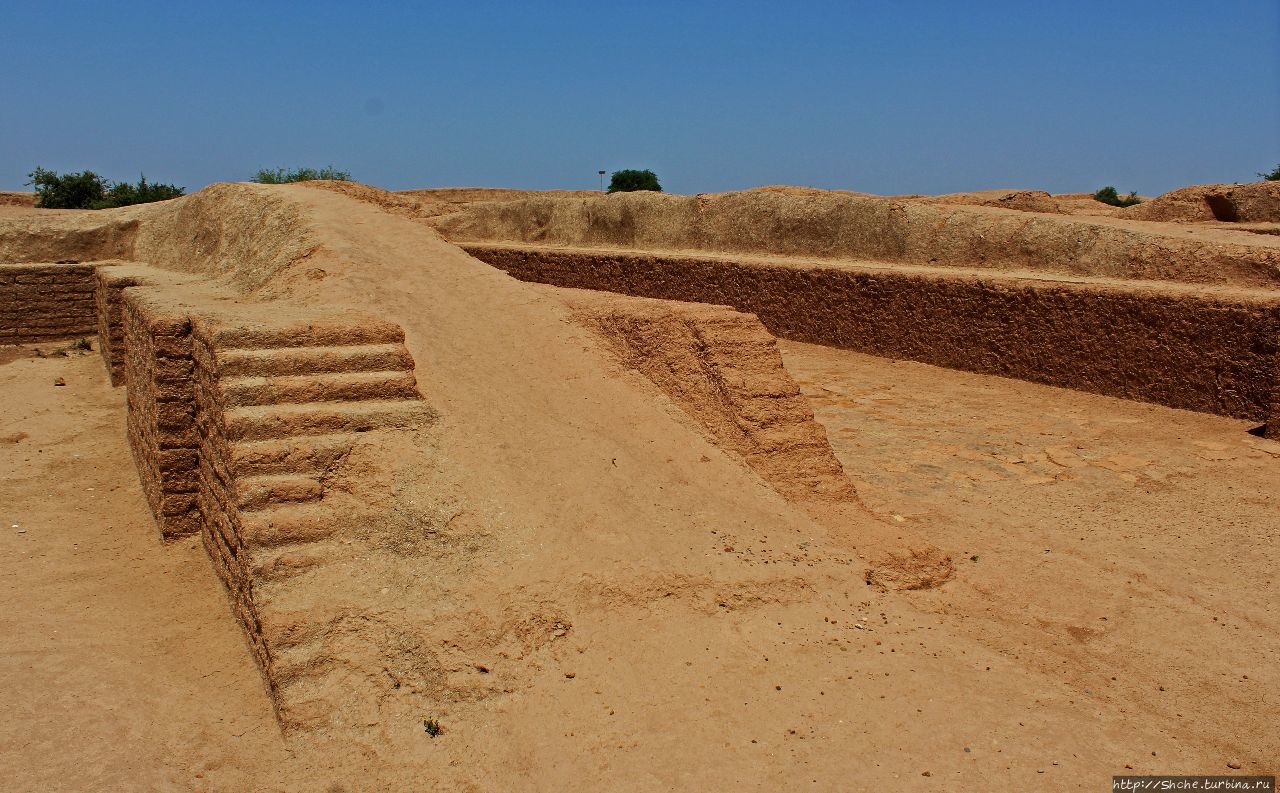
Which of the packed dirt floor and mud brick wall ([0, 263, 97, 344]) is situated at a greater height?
mud brick wall ([0, 263, 97, 344])

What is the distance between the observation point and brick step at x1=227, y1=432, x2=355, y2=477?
4.05m

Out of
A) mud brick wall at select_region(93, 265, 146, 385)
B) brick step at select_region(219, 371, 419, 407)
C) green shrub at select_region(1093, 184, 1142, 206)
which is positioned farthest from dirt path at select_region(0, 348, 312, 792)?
green shrub at select_region(1093, 184, 1142, 206)

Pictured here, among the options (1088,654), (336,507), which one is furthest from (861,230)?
(336,507)

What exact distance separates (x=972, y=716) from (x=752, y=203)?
8984mm

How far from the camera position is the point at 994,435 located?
23.2 feet

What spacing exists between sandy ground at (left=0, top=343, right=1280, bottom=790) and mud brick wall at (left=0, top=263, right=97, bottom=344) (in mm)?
5386

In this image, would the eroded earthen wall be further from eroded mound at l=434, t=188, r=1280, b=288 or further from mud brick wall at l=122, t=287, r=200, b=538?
eroded mound at l=434, t=188, r=1280, b=288

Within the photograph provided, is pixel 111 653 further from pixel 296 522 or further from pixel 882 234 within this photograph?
pixel 882 234

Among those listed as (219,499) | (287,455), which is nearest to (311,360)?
(287,455)

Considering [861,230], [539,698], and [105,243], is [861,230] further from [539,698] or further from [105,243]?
[105,243]

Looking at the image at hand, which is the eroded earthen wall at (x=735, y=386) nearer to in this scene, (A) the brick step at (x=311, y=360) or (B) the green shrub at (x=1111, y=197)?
(A) the brick step at (x=311, y=360)

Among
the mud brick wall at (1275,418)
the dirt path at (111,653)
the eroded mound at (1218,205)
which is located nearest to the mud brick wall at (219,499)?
the dirt path at (111,653)

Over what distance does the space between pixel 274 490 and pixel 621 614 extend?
1544mm

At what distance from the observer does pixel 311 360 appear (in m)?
4.56
